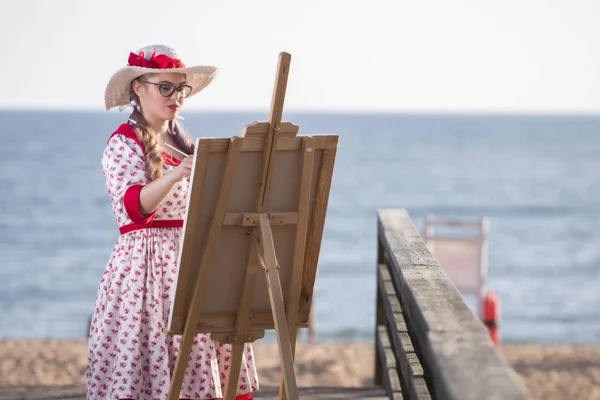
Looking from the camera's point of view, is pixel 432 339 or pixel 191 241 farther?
pixel 191 241

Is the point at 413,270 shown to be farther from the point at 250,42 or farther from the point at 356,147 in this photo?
the point at 356,147

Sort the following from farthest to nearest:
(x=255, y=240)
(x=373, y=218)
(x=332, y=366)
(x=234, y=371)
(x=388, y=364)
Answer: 1. (x=373, y=218)
2. (x=332, y=366)
3. (x=388, y=364)
4. (x=234, y=371)
5. (x=255, y=240)

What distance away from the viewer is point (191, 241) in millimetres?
3326

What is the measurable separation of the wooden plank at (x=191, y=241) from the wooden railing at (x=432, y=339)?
60cm

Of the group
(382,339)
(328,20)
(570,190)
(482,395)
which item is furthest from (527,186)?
(482,395)

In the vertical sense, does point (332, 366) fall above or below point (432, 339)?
below

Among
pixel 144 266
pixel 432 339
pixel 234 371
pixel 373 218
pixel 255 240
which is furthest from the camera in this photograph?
pixel 373 218

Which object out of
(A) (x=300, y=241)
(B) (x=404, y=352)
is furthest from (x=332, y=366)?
(A) (x=300, y=241)

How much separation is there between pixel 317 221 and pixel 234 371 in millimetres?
519

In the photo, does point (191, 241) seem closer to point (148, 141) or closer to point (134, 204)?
point (134, 204)

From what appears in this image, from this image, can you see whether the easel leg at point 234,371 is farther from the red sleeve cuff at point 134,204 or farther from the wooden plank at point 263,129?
the wooden plank at point 263,129

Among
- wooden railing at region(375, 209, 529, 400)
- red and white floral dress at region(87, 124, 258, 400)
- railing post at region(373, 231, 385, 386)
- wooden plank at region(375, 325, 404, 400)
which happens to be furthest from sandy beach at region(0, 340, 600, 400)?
red and white floral dress at region(87, 124, 258, 400)

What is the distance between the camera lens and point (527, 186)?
4512 centimetres

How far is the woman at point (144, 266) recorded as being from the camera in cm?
369
